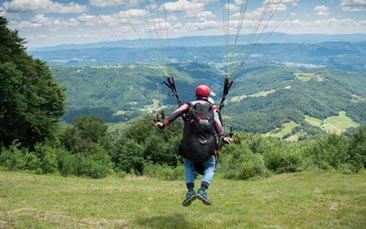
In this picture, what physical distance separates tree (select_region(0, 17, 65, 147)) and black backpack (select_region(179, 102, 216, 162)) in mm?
29824

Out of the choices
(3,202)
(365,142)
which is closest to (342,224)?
(3,202)

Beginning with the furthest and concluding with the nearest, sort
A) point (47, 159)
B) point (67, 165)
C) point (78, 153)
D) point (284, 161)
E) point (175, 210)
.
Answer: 1. point (78, 153)
2. point (47, 159)
3. point (67, 165)
4. point (284, 161)
5. point (175, 210)

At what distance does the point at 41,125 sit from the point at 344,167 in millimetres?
28452

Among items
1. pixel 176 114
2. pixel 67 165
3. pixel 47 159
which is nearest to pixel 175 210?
pixel 176 114

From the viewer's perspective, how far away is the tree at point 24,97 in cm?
3494

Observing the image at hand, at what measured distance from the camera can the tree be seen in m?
34.9

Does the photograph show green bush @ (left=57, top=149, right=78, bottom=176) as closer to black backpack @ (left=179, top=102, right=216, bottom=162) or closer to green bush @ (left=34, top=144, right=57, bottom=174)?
green bush @ (left=34, top=144, right=57, bottom=174)

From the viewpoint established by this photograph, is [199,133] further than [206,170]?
No

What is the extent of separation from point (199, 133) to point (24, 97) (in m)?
31.0

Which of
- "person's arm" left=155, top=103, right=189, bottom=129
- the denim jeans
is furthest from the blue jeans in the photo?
"person's arm" left=155, top=103, right=189, bottom=129

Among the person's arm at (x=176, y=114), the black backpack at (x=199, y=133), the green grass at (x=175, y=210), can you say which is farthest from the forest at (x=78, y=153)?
the person's arm at (x=176, y=114)

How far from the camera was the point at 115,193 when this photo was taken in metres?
15.6

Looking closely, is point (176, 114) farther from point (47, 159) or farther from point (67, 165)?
point (47, 159)

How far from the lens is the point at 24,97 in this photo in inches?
1401
